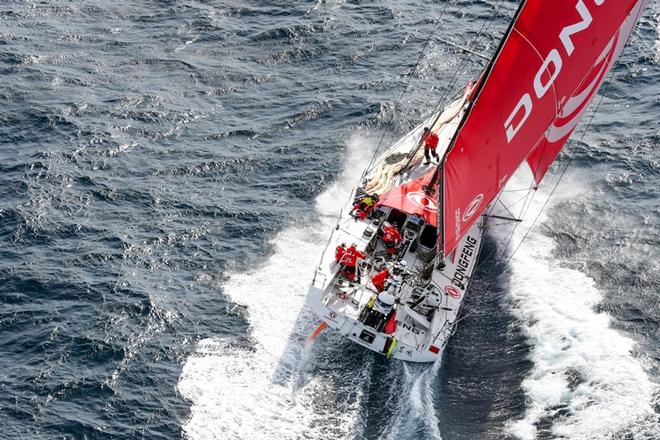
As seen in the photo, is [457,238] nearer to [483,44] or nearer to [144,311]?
[144,311]

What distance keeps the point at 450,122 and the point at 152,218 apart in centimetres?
1368

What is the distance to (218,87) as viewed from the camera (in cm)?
4375

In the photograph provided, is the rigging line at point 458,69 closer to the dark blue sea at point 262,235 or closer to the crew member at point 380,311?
the dark blue sea at point 262,235

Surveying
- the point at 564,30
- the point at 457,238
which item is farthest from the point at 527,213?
the point at 564,30

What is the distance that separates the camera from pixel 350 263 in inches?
1188

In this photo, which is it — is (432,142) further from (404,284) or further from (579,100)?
(404,284)

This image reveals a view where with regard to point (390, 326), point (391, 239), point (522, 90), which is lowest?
point (390, 326)

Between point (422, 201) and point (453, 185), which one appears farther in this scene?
point (422, 201)

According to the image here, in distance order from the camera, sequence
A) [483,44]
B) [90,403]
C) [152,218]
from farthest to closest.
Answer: [483,44], [152,218], [90,403]

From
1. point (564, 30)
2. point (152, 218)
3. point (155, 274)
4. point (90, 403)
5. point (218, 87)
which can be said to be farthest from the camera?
point (218, 87)

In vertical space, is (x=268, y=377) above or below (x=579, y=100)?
below

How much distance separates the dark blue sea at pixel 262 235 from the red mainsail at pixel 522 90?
5967mm

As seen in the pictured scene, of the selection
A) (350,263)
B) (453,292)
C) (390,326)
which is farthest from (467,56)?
(390,326)

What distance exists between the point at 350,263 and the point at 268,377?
520 centimetres
